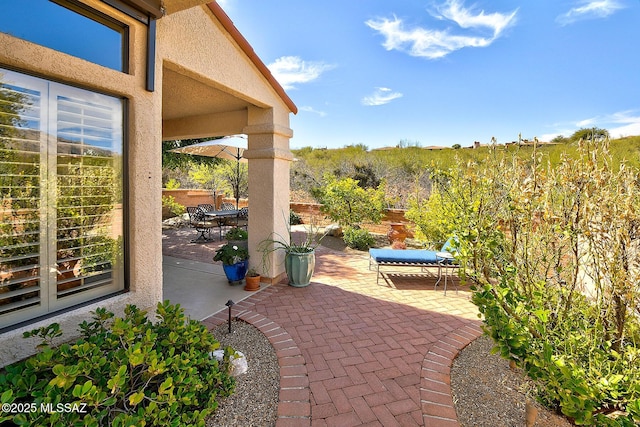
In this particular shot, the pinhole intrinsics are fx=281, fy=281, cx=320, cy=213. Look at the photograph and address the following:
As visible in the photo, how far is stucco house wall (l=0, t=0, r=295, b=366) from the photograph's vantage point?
2.13 m

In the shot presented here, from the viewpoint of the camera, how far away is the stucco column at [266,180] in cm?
539

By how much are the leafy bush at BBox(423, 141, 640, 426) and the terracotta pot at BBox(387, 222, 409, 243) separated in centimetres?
678

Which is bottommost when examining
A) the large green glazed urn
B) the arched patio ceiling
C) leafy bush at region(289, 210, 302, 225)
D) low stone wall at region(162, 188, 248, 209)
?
the large green glazed urn

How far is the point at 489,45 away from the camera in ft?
36.8

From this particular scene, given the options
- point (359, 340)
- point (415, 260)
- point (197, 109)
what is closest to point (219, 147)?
point (197, 109)

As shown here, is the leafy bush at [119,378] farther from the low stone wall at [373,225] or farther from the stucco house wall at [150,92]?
the low stone wall at [373,225]

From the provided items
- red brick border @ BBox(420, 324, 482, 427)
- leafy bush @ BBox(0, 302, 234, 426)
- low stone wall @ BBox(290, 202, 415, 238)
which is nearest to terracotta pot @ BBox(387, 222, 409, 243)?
low stone wall @ BBox(290, 202, 415, 238)

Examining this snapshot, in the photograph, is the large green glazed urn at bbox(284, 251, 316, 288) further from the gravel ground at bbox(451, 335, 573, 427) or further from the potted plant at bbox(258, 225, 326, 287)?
the gravel ground at bbox(451, 335, 573, 427)

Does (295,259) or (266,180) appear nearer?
(295,259)

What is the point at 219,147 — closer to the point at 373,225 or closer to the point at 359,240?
the point at 359,240

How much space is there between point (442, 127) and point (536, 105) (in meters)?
6.82

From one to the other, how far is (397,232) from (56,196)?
30.2 feet

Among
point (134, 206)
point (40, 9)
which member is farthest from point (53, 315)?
point (40, 9)

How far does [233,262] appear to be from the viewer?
5.40m
